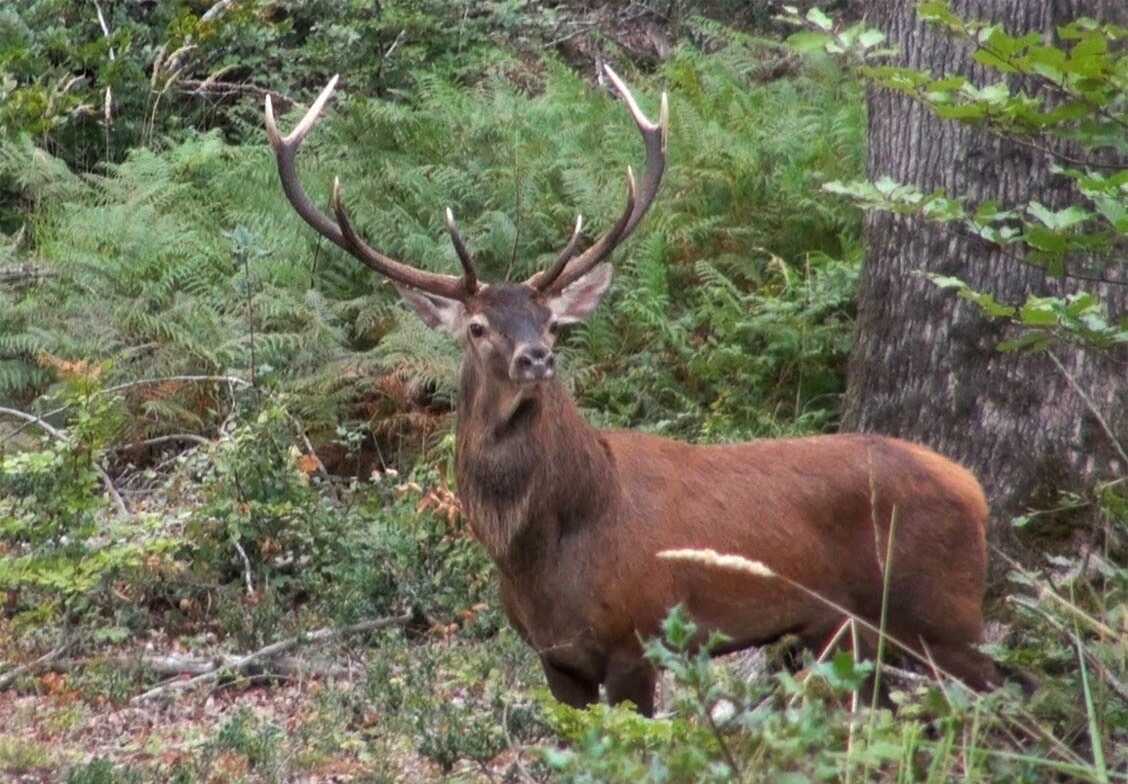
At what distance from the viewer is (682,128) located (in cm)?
1189

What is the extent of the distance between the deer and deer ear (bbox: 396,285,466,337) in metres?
0.02

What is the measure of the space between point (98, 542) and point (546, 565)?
3.22 metres

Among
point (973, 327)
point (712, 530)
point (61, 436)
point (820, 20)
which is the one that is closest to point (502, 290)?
point (712, 530)

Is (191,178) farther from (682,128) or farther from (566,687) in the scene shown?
(566,687)

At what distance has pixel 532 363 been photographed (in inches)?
260

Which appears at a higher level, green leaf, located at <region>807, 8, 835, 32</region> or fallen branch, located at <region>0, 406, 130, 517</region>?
green leaf, located at <region>807, 8, 835, 32</region>

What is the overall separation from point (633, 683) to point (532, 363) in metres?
1.13

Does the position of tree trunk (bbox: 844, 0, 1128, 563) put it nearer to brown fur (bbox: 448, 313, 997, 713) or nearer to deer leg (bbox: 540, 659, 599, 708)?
brown fur (bbox: 448, 313, 997, 713)

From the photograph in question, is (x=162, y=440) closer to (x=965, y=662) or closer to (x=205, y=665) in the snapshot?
(x=205, y=665)

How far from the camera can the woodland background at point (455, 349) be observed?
477cm

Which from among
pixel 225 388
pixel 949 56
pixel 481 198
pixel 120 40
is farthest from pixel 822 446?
pixel 120 40

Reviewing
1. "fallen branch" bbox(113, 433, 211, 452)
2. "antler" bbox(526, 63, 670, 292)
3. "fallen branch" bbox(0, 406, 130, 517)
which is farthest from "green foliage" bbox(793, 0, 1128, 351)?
"fallen branch" bbox(113, 433, 211, 452)

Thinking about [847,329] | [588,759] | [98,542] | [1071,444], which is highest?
[588,759]

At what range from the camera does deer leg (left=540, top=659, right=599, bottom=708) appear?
6.70 m
